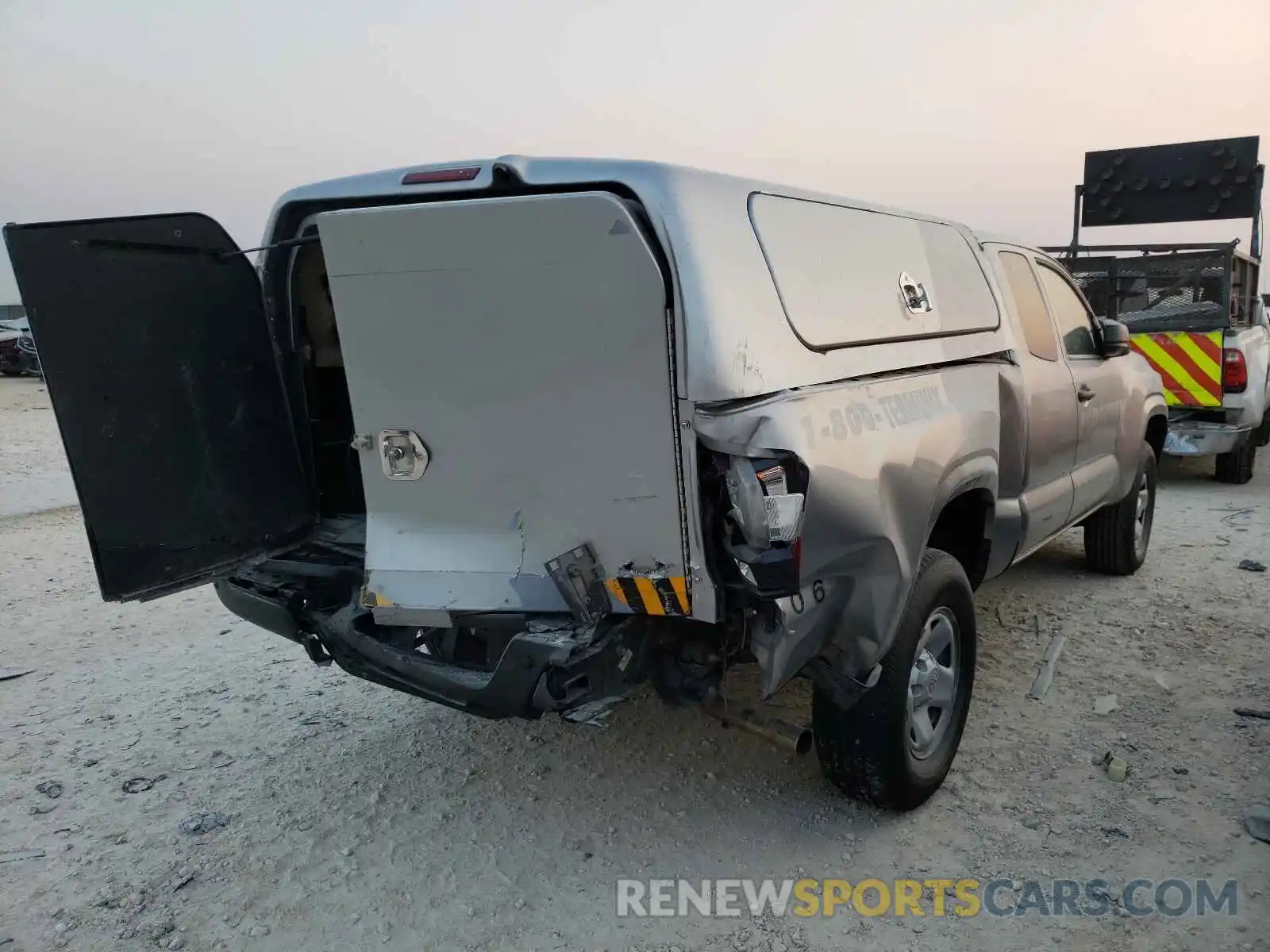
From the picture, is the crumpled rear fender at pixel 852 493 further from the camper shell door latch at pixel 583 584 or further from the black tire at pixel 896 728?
the camper shell door latch at pixel 583 584

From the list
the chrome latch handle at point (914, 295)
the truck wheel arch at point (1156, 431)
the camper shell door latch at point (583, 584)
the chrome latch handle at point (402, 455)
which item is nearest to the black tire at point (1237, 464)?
the truck wheel arch at point (1156, 431)

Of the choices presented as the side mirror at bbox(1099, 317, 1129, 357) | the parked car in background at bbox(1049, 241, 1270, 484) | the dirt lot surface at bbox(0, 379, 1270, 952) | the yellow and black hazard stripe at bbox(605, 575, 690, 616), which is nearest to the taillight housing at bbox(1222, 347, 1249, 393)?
the parked car in background at bbox(1049, 241, 1270, 484)

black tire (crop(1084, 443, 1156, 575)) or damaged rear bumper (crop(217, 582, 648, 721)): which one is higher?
damaged rear bumper (crop(217, 582, 648, 721))

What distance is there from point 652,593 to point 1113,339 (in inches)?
143

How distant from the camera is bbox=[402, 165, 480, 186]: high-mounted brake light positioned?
2.78 meters

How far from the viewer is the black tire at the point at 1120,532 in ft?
19.1

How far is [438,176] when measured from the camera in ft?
9.36

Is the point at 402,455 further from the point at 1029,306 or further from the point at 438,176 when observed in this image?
the point at 1029,306

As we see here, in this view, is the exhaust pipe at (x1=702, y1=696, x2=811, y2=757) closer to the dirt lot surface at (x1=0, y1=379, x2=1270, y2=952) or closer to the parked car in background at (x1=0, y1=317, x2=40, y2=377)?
the dirt lot surface at (x1=0, y1=379, x2=1270, y2=952)

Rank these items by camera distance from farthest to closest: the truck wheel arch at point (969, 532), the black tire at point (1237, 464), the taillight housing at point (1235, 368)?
1. the black tire at point (1237, 464)
2. the taillight housing at point (1235, 368)
3. the truck wheel arch at point (969, 532)

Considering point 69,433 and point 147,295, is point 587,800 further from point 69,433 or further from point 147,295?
point 147,295

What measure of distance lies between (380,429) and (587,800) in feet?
5.19

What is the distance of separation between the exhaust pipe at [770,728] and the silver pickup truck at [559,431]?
8 cm

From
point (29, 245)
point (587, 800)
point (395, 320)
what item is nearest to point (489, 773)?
point (587, 800)
